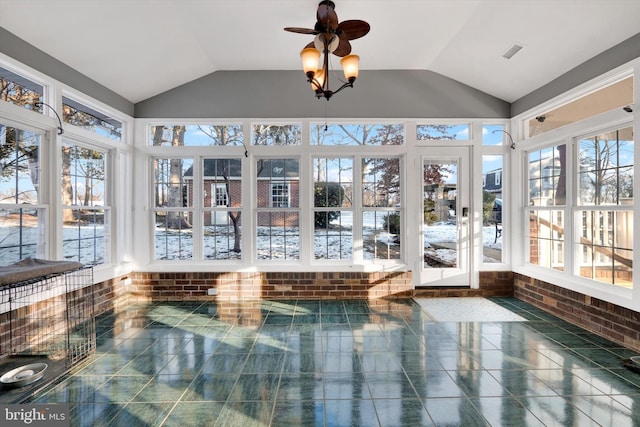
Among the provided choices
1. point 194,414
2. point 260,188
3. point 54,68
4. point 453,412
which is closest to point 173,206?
point 260,188

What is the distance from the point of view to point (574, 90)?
364 cm

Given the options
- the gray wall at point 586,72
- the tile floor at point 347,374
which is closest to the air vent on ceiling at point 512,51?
the gray wall at point 586,72

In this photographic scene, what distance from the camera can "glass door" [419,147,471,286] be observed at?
4.80m

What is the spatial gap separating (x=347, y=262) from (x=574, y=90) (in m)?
3.39

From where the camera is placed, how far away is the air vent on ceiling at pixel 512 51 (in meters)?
3.60

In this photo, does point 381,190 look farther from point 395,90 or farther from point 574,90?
point 574,90

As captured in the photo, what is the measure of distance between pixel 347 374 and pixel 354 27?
283cm

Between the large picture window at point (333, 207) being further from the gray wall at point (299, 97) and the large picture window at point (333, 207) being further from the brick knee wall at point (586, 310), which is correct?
the brick knee wall at point (586, 310)

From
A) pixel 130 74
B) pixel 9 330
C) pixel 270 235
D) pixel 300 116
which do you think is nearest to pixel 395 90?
pixel 300 116

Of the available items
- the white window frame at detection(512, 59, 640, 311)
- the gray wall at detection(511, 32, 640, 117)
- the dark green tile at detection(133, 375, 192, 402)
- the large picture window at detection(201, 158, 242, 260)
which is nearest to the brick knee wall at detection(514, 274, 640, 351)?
the white window frame at detection(512, 59, 640, 311)

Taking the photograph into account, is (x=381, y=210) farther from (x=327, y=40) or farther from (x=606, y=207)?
(x=327, y=40)

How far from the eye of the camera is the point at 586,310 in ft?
11.6

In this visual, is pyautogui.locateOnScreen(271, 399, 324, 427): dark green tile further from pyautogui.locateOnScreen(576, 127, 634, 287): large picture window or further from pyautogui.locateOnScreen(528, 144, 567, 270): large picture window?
pyautogui.locateOnScreen(528, 144, 567, 270): large picture window

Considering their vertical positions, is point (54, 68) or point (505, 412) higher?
point (54, 68)
